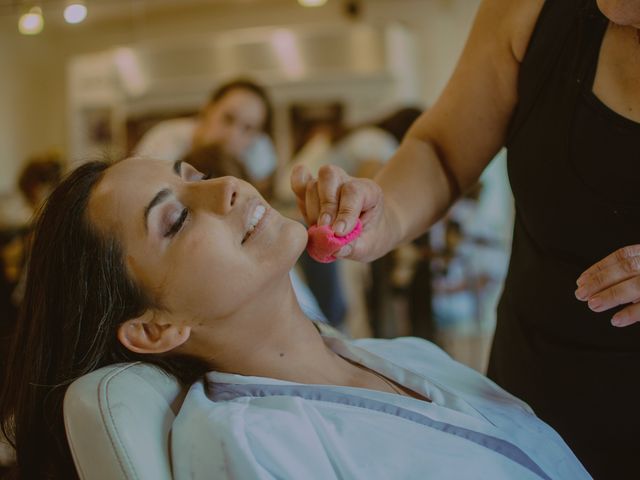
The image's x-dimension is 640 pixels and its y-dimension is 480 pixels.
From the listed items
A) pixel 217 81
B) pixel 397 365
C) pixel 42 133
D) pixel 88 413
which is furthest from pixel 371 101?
pixel 88 413

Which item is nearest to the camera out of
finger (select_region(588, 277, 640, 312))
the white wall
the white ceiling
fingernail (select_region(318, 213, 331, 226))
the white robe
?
finger (select_region(588, 277, 640, 312))

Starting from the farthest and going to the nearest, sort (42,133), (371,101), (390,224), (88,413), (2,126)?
1. (42,133)
2. (2,126)
3. (371,101)
4. (390,224)
5. (88,413)

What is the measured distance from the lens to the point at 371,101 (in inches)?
195

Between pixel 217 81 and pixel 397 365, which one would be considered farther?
pixel 217 81

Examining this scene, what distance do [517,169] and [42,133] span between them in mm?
5674

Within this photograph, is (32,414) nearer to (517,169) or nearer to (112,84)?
(517,169)

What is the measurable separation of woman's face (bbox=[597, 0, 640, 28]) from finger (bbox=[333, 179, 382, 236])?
408 millimetres

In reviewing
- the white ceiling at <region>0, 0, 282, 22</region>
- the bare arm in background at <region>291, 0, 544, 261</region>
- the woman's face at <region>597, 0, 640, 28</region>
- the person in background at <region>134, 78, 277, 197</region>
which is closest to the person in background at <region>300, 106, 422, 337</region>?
the person in background at <region>134, 78, 277, 197</region>

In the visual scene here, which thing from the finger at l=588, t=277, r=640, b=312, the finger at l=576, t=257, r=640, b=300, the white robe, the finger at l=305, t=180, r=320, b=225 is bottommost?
the white robe

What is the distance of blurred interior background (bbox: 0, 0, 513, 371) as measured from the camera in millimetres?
4312

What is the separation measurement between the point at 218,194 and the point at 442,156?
428mm

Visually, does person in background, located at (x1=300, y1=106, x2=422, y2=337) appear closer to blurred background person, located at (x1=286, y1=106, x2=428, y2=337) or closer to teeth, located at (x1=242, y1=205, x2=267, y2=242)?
blurred background person, located at (x1=286, y1=106, x2=428, y2=337)

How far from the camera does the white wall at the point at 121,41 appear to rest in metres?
5.23

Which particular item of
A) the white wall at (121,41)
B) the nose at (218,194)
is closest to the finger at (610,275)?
the nose at (218,194)
